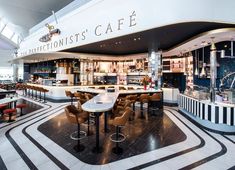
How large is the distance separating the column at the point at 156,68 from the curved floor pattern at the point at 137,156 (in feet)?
13.2

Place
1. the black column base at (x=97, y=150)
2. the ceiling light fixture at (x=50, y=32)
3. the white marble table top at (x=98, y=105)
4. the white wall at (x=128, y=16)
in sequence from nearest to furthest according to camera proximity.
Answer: the white marble table top at (x=98, y=105) < the black column base at (x=97, y=150) < the white wall at (x=128, y=16) < the ceiling light fixture at (x=50, y=32)

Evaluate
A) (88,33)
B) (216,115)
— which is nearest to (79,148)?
(216,115)

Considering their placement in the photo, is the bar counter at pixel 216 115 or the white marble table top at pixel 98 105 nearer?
the white marble table top at pixel 98 105

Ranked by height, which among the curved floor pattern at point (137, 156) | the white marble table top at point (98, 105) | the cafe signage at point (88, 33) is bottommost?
the curved floor pattern at point (137, 156)

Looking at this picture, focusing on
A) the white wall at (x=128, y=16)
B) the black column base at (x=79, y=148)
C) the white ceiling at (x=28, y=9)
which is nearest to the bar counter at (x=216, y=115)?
the white wall at (x=128, y=16)

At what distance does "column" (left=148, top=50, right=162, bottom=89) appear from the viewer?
834 cm

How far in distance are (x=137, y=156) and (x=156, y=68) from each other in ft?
19.0

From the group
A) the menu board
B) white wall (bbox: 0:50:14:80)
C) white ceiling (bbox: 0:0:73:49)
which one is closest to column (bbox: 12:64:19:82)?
white wall (bbox: 0:50:14:80)

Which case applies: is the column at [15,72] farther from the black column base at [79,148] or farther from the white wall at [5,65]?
the black column base at [79,148]

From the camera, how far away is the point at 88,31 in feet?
23.2

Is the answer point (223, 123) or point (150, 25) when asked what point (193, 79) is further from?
point (150, 25)

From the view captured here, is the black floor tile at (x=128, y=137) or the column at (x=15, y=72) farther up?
the column at (x=15, y=72)

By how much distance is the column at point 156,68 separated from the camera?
27.4ft

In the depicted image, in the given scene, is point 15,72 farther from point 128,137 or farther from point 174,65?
point 128,137
